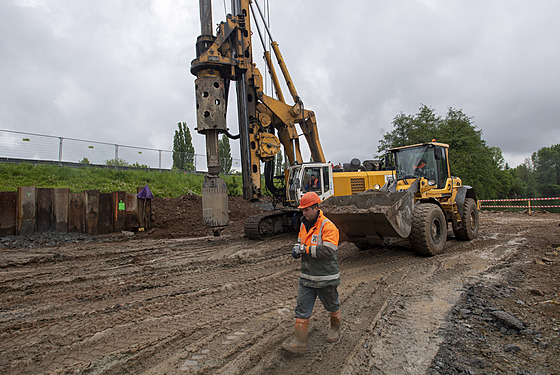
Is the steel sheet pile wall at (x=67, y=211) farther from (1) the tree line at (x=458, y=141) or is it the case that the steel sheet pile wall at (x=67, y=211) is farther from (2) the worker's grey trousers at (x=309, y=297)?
(1) the tree line at (x=458, y=141)

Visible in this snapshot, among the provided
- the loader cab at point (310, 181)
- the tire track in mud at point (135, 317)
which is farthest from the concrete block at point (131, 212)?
the tire track in mud at point (135, 317)

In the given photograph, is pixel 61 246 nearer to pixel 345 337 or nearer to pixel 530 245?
pixel 345 337

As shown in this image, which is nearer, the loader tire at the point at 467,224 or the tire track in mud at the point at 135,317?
the tire track in mud at the point at 135,317

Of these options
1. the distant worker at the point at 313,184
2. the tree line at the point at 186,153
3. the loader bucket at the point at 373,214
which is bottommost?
the loader bucket at the point at 373,214

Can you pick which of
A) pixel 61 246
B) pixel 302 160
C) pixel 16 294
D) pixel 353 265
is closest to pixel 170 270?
pixel 16 294

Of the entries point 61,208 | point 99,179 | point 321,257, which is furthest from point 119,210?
point 321,257

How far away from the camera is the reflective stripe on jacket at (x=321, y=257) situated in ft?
11.3

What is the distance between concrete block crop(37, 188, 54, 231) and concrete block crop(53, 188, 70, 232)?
3.6 inches

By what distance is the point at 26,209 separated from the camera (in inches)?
434

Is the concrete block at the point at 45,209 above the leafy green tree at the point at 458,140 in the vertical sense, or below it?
below

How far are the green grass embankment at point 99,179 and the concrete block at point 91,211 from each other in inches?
142

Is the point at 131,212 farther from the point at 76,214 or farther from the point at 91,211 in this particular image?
the point at 76,214

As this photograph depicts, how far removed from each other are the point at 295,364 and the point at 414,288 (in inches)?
117

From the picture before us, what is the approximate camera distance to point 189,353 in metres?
3.42
